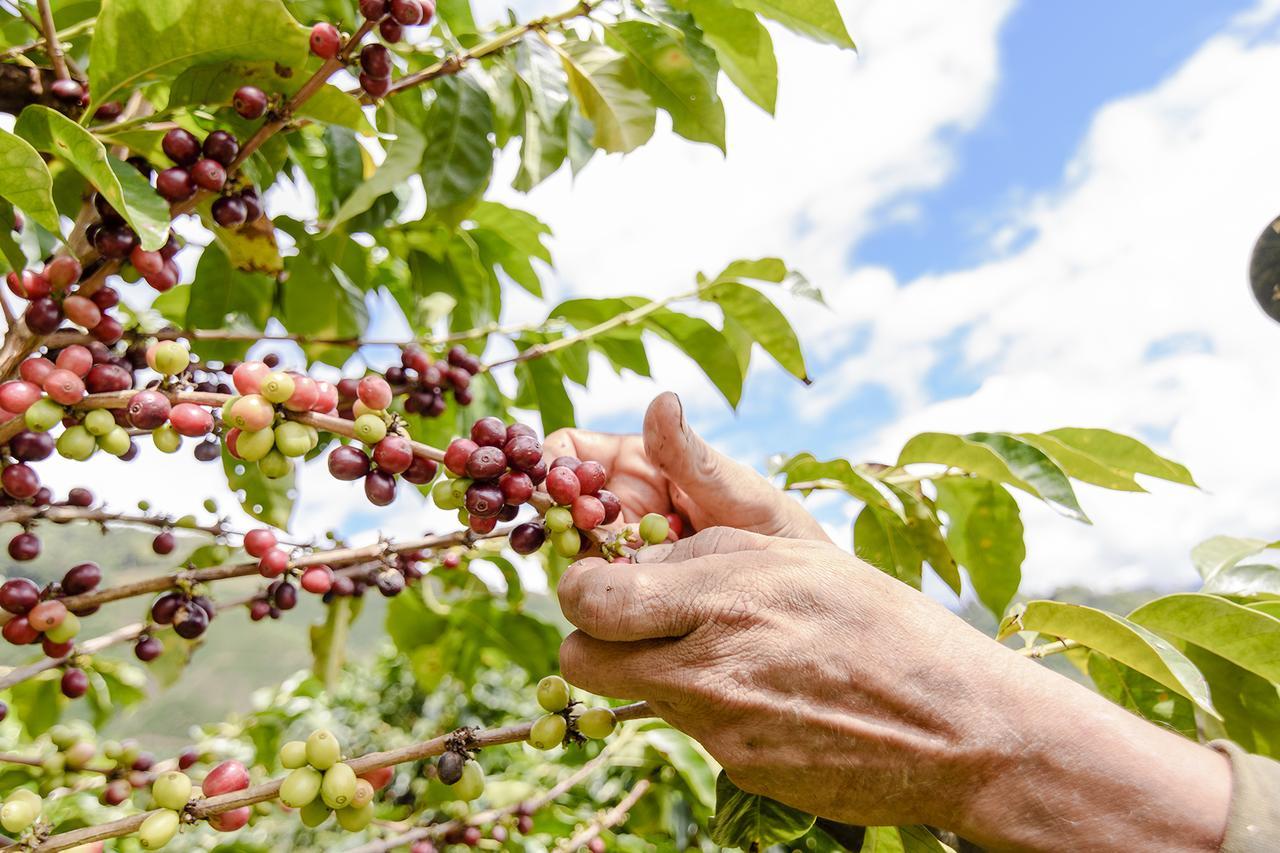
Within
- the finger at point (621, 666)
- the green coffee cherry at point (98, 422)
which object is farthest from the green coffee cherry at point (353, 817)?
the green coffee cherry at point (98, 422)

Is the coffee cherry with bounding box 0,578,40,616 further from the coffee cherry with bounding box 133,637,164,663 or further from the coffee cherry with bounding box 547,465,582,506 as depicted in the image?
the coffee cherry with bounding box 547,465,582,506

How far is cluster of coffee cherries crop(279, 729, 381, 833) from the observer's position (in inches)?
44.4

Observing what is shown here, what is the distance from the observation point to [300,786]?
1.12 metres

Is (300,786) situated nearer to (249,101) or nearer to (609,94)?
(249,101)

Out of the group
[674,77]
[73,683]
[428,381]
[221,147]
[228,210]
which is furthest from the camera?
[428,381]

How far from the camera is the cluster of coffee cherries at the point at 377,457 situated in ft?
3.73

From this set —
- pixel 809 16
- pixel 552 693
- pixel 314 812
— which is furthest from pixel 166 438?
pixel 809 16

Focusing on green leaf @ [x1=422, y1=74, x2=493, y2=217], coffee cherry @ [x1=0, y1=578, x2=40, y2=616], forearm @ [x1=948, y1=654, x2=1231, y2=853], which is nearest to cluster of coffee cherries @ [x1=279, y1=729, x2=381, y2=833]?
coffee cherry @ [x1=0, y1=578, x2=40, y2=616]

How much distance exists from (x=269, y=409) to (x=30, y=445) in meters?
0.58

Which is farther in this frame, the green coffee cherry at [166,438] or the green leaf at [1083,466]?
the green leaf at [1083,466]

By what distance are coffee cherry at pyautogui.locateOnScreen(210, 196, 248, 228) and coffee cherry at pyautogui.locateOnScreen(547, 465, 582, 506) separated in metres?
0.83

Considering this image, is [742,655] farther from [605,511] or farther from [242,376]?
[242,376]

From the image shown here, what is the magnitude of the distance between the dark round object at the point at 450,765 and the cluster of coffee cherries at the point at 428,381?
3.06 feet

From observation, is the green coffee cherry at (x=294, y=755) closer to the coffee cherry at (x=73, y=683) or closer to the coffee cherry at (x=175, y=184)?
the coffee cherry at (x=73, y=683)
